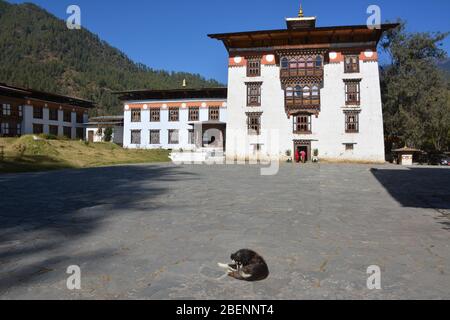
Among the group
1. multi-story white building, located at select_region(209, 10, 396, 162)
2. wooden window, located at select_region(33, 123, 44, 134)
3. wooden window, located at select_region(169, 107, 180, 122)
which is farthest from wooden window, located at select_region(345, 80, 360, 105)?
wooden window, located at select_region(33, 123, 44, 134)

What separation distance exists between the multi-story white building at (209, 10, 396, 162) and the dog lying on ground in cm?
3162

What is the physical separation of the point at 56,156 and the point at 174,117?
2167 cm

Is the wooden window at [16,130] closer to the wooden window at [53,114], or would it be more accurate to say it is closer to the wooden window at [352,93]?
the wooden window at [53,114]

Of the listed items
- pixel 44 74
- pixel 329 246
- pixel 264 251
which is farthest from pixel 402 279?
pixel 44 74

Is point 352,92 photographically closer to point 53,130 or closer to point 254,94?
point 254,94

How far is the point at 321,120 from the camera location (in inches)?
1374

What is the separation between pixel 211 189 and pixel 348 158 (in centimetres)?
2548

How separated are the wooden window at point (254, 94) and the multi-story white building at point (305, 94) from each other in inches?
4.1

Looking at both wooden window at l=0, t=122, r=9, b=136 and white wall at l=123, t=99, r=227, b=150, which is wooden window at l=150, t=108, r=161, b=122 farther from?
wooden window at l=0, t=122, r=9, b=136

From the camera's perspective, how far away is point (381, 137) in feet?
111

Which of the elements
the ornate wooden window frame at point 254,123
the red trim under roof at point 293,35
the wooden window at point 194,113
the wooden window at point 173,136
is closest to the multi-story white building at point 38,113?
the wooden window at point 173,136

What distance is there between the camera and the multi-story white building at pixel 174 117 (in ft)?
144

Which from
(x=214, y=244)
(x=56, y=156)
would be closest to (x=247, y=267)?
(x=214, y=244)
